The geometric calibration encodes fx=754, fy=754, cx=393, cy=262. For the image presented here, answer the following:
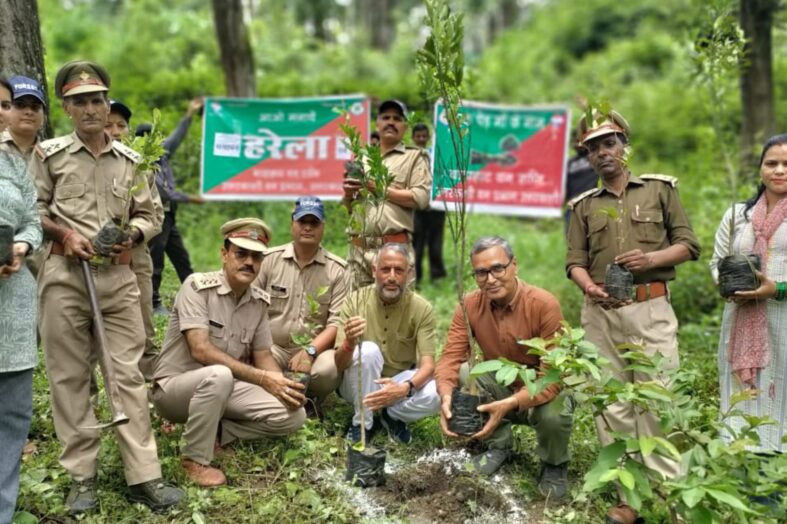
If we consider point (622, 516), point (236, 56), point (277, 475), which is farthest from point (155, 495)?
point (236, 56)

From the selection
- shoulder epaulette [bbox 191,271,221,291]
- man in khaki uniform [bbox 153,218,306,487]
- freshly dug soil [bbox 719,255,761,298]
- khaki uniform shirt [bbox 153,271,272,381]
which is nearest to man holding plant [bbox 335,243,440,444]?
man in khaki uniform [bbox 153,218,306,487]

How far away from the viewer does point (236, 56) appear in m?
9.37

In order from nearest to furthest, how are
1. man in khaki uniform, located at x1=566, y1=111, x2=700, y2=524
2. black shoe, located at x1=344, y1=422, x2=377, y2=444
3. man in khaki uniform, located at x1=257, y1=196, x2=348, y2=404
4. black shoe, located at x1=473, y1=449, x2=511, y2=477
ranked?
1. man in khaki uniform, located at x1=566, y1=111, x2=700, y2=524
2. black shoe, located at x1=473, y1=449, x2=511, y2=477
3. black shoe, located at x1=344, y1=422, x2=377, y2=444
4. man in khaki uniform, located at x1=257, y1=196, x2=348, y2=404

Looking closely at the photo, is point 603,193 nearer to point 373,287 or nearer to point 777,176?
point 777,176

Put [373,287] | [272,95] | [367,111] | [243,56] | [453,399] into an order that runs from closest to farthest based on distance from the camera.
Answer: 1. [453,399]
2. [373,287]
3. [367,111]
4. [243,56]
5. [272,95]

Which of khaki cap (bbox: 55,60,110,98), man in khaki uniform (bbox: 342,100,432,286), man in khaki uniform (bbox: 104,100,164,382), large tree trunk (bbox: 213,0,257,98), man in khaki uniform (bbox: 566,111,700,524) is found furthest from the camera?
large tree trunk (bbox: 213,0,257,98)

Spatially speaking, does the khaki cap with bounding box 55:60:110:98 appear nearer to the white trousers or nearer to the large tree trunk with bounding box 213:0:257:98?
the white trousers

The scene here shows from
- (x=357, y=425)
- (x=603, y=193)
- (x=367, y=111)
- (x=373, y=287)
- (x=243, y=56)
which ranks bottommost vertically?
(x=357, y=425)

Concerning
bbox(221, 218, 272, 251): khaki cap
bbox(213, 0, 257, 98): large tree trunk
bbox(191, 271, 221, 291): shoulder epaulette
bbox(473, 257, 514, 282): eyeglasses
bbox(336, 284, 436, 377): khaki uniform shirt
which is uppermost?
bbox(213, 0, 257, 98): large tree trunk

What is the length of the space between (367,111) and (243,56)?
254 cm

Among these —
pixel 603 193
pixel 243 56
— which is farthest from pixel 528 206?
pixel 603 193

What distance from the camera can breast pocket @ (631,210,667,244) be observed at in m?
3.92

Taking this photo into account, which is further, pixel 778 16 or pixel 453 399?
pixel 778 16

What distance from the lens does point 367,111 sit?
7699 mm
